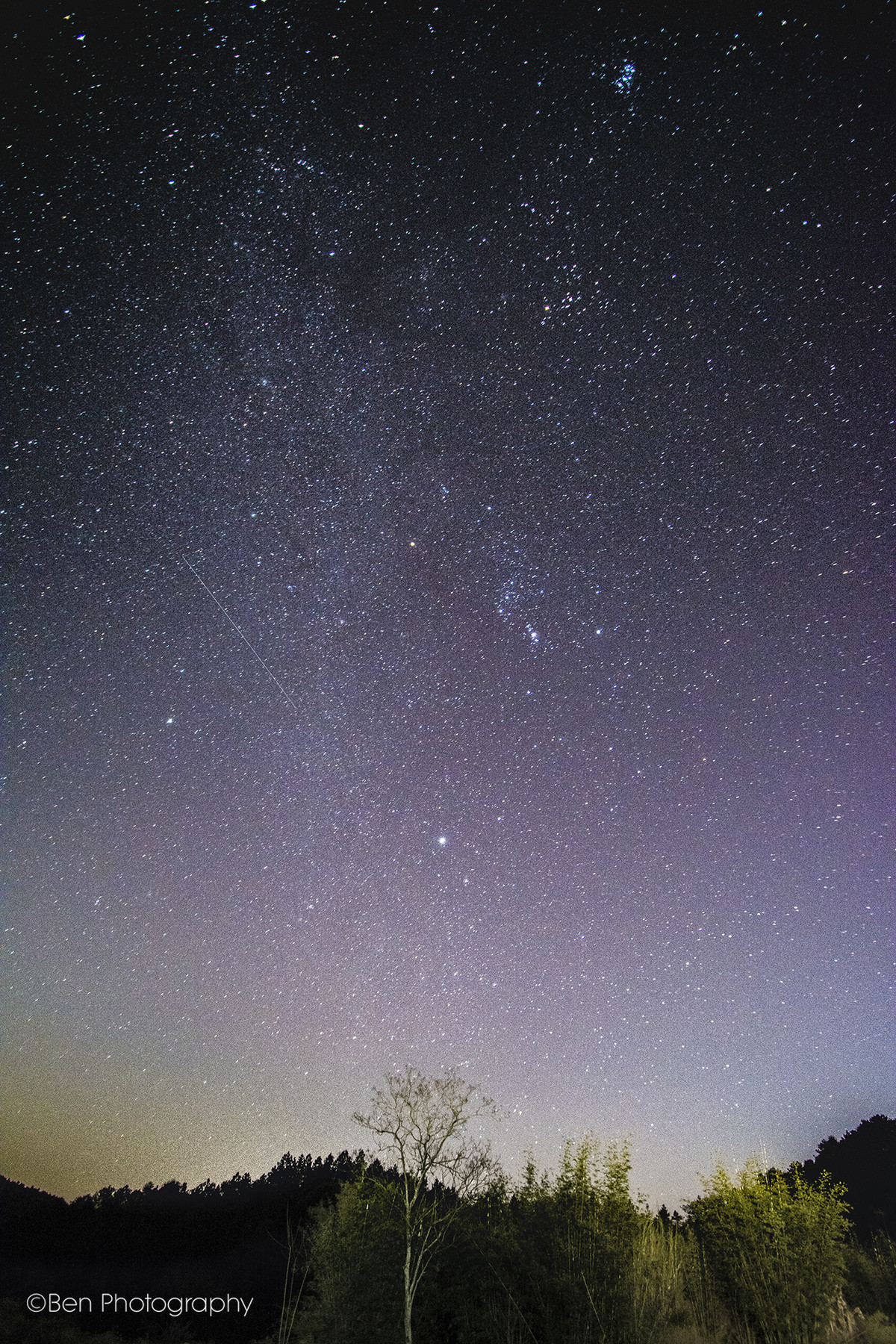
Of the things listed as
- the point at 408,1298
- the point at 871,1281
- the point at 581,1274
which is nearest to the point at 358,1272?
the point at 408,1298

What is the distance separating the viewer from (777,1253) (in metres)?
22.1

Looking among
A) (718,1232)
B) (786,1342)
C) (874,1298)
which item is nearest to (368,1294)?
(718,1232)

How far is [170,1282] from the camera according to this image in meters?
59.5

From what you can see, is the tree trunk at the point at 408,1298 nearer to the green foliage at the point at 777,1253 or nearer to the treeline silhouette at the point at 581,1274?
the treeline silhouette at the point at 581,1274

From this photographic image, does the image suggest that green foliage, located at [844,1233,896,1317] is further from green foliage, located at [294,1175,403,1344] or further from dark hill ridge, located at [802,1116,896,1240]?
dark hill ridge, located at [802,1116,896,1240]

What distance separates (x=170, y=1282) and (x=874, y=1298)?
200 ft

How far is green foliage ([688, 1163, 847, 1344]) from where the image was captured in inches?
814

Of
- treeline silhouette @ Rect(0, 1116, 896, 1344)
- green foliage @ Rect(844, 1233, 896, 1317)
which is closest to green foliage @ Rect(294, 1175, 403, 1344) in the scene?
treeline silhouette @ Rect(0, 1116, 896, 1344)

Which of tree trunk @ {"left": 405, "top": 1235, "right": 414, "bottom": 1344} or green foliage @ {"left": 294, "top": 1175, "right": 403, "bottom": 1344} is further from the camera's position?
green foliage @ {"left": 294, "top": 1175, "right": 403, "bottom": 1344}

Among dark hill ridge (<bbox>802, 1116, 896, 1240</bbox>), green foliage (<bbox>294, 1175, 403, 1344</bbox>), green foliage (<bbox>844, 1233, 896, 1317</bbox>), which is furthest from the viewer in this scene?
dark hill ridge (<bbox>802, 1116, 896, 1240</bbox>)

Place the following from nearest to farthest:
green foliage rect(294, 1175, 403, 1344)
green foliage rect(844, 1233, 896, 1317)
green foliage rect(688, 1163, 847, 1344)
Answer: green foliage rect(688, 1163, 847, 1344)
green foliage rect(294, 1175, 403, 1344)
green foliage rect(844, 1233, 896, 1317)

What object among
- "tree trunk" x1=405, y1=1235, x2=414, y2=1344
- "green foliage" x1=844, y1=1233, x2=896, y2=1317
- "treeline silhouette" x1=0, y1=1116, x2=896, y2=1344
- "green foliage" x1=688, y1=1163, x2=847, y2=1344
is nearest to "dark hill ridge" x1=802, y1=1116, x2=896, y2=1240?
"treeline silhouette" x1=0, y1=1116, x2=896, y2=1344

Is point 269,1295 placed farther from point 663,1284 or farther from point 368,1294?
point 663,1284

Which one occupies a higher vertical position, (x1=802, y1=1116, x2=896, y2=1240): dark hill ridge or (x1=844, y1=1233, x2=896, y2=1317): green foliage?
(x1=802, y1=1116, x2=896, y2=1240): dark hill ridge
